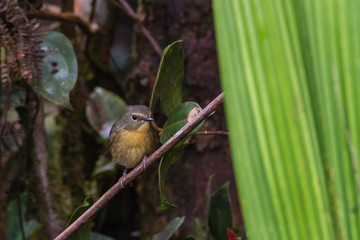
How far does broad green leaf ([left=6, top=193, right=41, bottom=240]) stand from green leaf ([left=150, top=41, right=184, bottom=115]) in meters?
1.18

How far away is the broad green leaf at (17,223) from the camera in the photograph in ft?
9.64

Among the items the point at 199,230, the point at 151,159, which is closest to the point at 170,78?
the point at 151,159

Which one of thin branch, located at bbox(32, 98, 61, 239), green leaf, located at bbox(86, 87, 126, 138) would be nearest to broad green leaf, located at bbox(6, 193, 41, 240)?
thin branch, located at bbox(32, 98, 61, 239)

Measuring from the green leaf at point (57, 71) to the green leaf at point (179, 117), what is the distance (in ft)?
1.70

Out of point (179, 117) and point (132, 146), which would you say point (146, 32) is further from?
point (179, 117)

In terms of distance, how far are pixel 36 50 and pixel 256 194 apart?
1715mm

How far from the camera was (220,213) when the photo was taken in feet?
7.64

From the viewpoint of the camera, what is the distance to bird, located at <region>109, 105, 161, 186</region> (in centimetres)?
261

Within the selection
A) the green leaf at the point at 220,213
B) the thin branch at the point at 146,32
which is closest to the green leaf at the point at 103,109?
the thin branch at the point at 146,32

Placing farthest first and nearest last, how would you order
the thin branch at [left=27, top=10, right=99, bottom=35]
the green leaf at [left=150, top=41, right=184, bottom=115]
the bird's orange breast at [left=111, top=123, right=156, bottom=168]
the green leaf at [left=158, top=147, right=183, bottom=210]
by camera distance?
the thin branch at [left=27, top=10, right=99, bottom=35]
the bird's orange breast at [left=111, top=123, right=156, bottom=168]
the green leaf at [left=150, top=41, right=184, bottom=115]
the green leaf at [left=158, top=147, right=183, bottom=210]

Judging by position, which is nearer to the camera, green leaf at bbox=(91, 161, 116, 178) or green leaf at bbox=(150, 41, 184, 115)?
Answer: green leaf at bbox=(150, 41, 184, 115)

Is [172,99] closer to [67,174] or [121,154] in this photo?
[121,154]

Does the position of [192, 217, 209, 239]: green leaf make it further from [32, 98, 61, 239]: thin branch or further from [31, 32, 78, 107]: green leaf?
[31, 32, 78, 107]: green leaf

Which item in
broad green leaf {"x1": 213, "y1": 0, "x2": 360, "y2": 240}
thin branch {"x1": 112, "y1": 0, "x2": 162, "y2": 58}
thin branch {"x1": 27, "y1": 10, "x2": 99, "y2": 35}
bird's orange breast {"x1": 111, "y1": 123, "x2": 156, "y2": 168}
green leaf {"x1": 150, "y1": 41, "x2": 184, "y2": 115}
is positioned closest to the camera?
broad green leaf {"x1": 213, "y1": 0, "x2": 360, "y2": 240}
